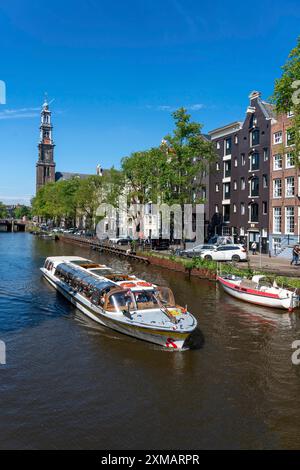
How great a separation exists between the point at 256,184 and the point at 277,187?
5054mm

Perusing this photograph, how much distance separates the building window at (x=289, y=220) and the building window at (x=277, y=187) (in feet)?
9.16

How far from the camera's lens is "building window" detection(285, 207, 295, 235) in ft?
156

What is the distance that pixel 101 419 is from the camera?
500 inches

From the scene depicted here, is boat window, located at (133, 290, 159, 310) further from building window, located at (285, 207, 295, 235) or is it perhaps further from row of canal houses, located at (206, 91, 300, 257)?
building window, located at (285, 207, 295, 235)

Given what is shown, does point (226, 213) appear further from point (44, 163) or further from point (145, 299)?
point (44, 163)

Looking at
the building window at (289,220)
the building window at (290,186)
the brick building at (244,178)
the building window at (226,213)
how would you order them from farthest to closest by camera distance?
the building window at (226,213) < the brick building at (244,178) < the building window at (290,186) < the building window at (289,220)

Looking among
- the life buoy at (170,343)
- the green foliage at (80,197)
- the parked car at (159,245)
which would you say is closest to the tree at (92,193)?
the green foliage at (80,197)

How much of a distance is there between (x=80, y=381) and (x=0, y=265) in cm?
3665

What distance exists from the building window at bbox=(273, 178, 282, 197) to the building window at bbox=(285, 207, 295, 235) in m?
2.79

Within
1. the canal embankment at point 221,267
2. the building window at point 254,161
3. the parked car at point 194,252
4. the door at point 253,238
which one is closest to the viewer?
the canal embankment at point 221,267

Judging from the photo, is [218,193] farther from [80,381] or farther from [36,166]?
[36,166]

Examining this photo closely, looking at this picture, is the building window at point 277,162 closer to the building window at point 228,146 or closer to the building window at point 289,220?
the building window at point 289,220

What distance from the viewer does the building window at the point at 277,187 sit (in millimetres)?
50406
